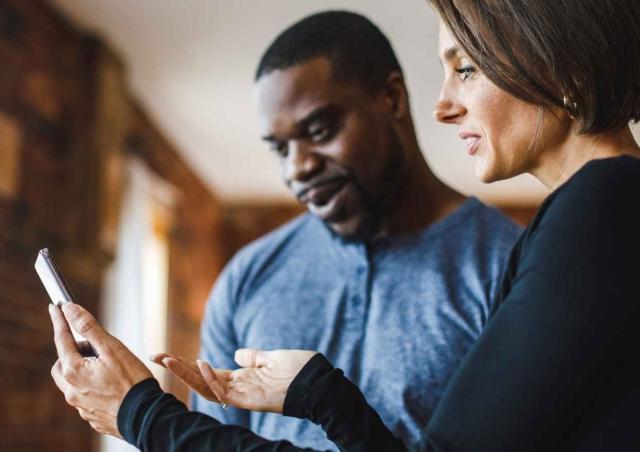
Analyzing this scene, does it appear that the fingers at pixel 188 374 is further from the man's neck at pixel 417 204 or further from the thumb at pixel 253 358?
the man's neck at pixel 417 204

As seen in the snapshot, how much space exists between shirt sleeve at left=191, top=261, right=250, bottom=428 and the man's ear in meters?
0.42

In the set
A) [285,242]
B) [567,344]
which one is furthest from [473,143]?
[285,242]

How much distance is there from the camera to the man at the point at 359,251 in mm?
1322

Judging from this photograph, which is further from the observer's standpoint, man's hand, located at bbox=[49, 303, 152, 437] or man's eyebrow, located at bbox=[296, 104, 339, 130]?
man's eyebrow, located at bbox=[296, 104, 339, 130]

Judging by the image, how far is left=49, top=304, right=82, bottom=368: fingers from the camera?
0.93 meters

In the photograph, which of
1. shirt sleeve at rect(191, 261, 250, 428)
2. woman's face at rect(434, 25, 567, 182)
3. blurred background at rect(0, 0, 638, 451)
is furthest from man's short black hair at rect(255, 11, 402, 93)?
blurred background at rect(0, 0, 638, 451)

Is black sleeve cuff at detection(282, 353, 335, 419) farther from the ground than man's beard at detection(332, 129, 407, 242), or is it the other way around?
man's beard at detection(332, 129, 407, 242)

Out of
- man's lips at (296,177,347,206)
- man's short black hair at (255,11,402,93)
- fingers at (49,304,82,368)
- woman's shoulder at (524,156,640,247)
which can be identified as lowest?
woman's shoulder at (524,156,640,247)

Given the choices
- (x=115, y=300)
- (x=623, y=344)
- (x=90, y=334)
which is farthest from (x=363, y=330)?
(x=115, y=300)

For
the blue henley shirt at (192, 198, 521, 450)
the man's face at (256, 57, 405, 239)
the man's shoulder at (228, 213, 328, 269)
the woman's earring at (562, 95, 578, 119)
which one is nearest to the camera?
the woman's earring at (562, 95, 578, 119)

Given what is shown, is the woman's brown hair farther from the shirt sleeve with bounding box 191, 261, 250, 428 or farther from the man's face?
the shirt sleeve with bounding box 191, 261, 250, 428

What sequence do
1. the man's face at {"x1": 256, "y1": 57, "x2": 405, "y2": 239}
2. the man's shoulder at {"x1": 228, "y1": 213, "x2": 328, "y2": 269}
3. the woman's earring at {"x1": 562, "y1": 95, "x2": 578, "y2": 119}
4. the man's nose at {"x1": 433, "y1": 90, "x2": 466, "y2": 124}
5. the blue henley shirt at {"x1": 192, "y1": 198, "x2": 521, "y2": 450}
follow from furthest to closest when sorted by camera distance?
the man's shoulder at {"x1": 228, "y1": 213, "x2": 328, "y2": 269} → the man's face at {"x1": 256, "y1": 57, "x2": 405, "y2": 239} → the blue henley shirt at {"x1": 192, "y1": 198, "x2": 521, "y2": 450} → the man's nose at {"x1": 433, "y1": 90, "x2": 466, "y2": 124} → the woman's earring at {"x1": 562, "y1": 95, "x2": 578, "y2": 119}

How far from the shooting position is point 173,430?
86cm

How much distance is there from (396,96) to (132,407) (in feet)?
2.68
